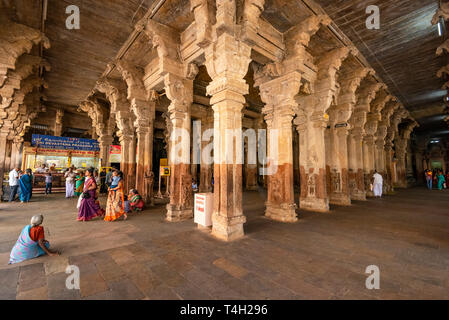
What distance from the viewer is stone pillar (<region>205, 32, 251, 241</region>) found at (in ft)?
13.4

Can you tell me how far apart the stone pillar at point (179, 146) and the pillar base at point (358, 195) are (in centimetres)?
868

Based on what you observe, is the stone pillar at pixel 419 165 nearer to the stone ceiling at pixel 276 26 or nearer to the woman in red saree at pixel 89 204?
the stone ceiling at pixel 276 26

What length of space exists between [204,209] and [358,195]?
29.2 ft

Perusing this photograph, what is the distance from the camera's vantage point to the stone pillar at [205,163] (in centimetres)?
1161

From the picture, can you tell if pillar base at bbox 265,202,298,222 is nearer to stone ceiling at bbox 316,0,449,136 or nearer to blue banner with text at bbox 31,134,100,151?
stone ceiling at bbox 316,0,449,136

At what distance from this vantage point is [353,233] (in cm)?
444

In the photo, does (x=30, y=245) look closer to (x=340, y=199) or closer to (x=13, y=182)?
(x=13, y=182)

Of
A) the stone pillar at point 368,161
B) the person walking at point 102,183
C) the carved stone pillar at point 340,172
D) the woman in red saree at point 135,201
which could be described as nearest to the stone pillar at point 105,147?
the person walking at point 102,183

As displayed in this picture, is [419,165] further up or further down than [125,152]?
further down

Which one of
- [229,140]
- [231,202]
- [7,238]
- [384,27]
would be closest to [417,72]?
[384,27]

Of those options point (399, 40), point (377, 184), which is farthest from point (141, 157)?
point (377, 184)

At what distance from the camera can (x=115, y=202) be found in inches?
219

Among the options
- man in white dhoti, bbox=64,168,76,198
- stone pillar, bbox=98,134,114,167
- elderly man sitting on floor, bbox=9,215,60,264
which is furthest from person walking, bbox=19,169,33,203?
elderly man sitting on floor, bbox=9,215,60,264
